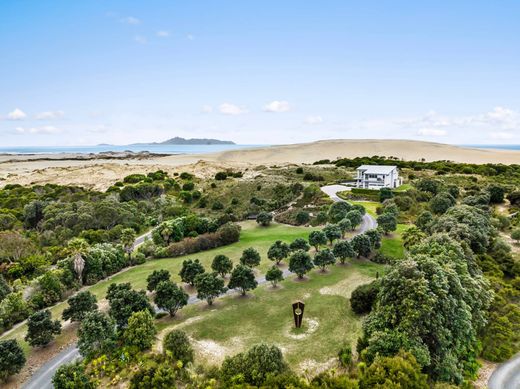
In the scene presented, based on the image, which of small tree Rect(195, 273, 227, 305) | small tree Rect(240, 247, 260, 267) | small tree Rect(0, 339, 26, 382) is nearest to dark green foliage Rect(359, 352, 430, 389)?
small tree Rect(195, 273, 227, 305)

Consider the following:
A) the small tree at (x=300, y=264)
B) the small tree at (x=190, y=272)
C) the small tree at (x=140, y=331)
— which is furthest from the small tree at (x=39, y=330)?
the small tree at (x=300, y=264)

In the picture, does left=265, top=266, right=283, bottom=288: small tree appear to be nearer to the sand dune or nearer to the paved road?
the paved road

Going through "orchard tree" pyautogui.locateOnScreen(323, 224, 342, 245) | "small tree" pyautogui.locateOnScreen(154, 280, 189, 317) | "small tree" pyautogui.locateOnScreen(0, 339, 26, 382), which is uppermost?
"orchard tree" pyautogui.locateOnScreen(323, 224, 342, 245)

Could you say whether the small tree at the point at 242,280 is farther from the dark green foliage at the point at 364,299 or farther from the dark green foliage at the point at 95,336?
the dark green foliage at the point at 95,336

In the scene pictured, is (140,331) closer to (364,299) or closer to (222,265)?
(222,265)

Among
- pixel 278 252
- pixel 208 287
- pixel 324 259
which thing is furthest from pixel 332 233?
pixel 208 287
